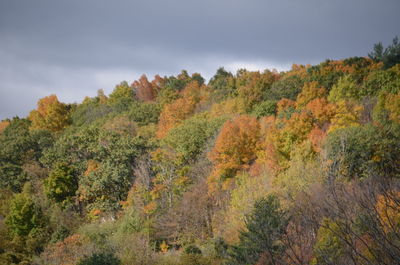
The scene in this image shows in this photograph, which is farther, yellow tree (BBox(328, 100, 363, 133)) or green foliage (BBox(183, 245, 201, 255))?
yellow tree (BBox(328, 100, 363, 133))

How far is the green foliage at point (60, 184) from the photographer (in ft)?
123

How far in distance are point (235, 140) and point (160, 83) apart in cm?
6281

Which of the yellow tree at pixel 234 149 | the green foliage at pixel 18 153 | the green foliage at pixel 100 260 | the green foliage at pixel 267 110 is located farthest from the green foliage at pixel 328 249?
the green foliage at pixel 18 153

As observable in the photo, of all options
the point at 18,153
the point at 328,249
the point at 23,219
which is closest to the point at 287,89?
the point at 23,219

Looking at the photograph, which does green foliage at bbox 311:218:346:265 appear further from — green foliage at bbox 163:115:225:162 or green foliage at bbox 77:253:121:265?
green foliage at bbox 163:115:225:162

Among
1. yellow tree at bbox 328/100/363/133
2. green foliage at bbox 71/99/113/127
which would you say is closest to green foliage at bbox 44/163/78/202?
green foliage at bbox 71/99/113/127

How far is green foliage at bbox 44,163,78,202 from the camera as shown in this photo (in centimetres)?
3762

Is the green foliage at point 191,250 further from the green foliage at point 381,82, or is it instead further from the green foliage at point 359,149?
the green foliage at point 381,82

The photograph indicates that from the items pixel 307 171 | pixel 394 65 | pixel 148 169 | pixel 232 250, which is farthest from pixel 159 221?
pixel 394 65

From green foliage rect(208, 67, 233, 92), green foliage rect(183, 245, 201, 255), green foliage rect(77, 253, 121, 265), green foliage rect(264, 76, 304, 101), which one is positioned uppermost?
green foliage rect(208, 67, 233, 92)

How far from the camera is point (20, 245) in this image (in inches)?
1251

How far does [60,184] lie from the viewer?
37938 mm

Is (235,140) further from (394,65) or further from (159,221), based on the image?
(394,65)

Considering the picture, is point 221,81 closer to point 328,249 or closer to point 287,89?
point 287,89
